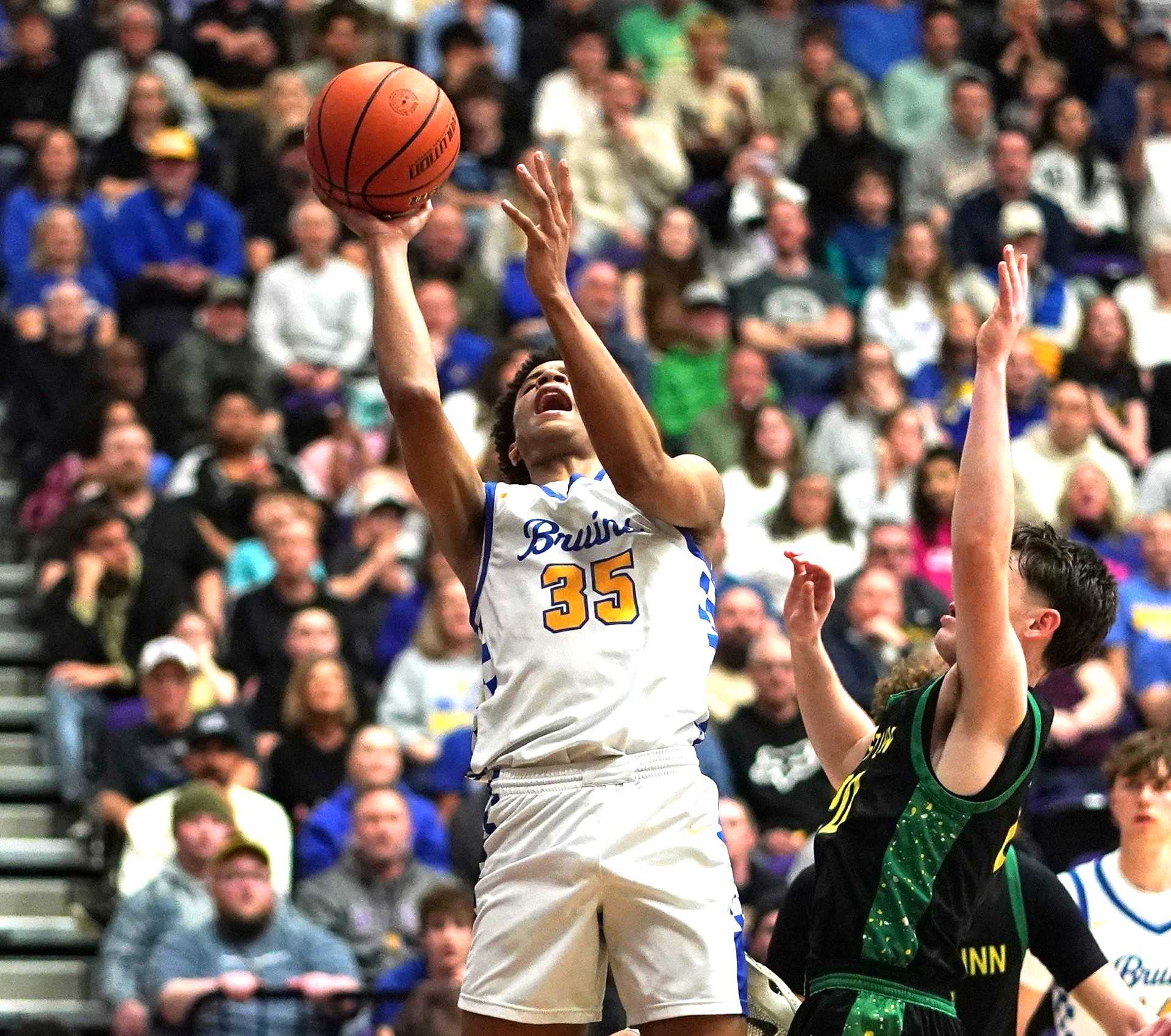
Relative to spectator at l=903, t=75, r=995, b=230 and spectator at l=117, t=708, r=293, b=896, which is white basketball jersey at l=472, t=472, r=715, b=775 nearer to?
spectator at l=117, t=708, r=293, b=896

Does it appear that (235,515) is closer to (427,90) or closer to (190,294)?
(190,294)

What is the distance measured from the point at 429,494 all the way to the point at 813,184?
9950 millimetres

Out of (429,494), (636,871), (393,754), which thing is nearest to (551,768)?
(636,871)

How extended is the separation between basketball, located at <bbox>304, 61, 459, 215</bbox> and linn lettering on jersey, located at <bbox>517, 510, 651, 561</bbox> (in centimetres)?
81

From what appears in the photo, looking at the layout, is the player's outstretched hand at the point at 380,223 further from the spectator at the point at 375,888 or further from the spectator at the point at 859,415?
the spectator at the point at 859,415

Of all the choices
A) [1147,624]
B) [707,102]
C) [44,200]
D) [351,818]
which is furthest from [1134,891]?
[707,102]

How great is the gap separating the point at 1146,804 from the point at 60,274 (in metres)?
7.88

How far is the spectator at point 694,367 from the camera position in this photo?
12.2m

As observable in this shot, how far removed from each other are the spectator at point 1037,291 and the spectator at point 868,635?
3583mm

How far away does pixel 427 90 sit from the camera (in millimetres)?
4863

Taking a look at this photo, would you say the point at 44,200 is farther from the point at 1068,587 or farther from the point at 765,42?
the point at 1068,587

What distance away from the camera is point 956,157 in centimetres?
1477

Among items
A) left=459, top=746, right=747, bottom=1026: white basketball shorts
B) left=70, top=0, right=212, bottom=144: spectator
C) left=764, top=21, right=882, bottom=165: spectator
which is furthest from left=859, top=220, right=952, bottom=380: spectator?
left=459, top=746, right=747, bottom=1026: white basketball shorts

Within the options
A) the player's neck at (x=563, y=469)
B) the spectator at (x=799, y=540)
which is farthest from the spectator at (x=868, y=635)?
the player's neck at (x=563, y=469)
